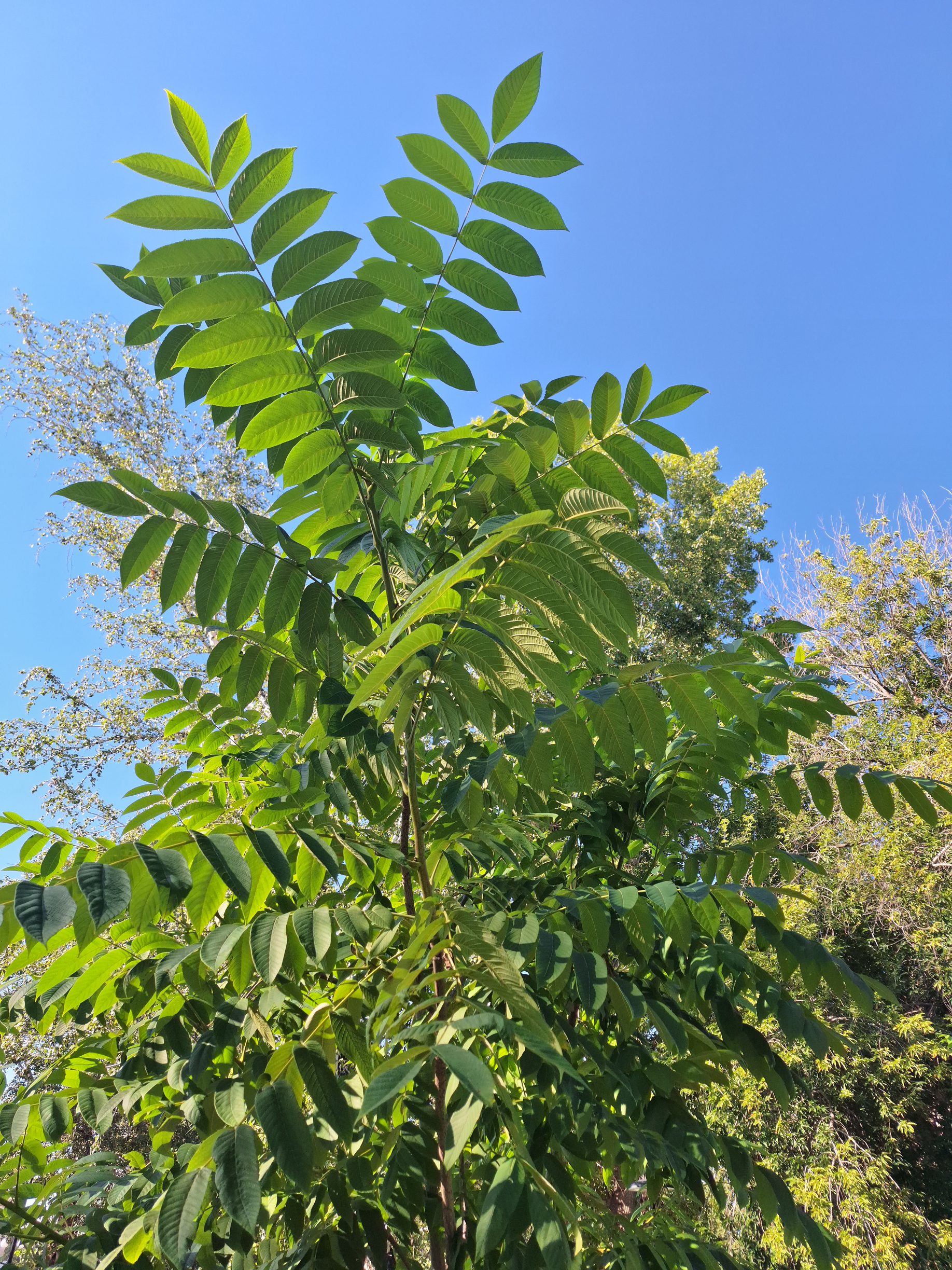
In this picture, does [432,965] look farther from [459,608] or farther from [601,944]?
[459,608]

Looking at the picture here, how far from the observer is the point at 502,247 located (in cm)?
130

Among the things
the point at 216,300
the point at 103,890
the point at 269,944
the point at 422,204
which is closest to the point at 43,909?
the point at 103,890

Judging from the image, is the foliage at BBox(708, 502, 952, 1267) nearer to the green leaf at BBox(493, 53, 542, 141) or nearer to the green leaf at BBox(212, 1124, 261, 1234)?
the green leaf at BBox(493, 53, 542, 141)

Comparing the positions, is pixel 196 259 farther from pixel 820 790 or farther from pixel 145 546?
pixel 820 790

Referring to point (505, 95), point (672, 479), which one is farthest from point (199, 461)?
point (505, 95)

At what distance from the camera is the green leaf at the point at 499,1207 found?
92 cm

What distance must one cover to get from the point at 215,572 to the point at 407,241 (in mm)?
672

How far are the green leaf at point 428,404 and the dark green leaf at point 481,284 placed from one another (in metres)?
0.18

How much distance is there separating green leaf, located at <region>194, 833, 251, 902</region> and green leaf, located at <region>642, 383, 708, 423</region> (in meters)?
0.94

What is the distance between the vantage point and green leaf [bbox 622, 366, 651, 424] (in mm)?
1229

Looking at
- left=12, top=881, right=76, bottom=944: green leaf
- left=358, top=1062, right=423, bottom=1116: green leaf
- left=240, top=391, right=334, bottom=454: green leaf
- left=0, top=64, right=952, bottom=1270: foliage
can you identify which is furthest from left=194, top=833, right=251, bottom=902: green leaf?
left=240, top=391, right=334, bottom=454: green leaf

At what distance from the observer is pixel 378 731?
1.34 metres

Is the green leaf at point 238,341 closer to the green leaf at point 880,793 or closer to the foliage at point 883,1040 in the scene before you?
the green leaf at point 880,793

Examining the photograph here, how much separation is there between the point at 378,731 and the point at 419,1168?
78 cm
